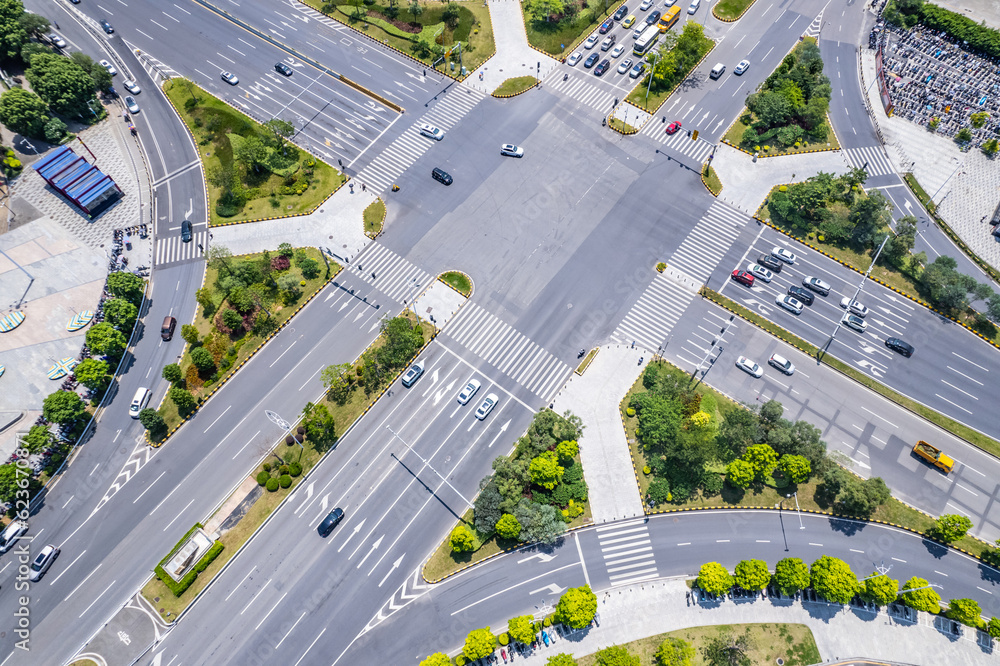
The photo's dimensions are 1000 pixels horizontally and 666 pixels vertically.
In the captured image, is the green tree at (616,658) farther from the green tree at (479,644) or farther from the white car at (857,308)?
the white car at (857,308)

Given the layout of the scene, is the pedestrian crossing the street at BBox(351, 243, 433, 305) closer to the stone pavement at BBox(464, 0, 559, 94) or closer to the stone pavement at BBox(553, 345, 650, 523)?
the stone pavement at BBox(553, 345, 650, 523)

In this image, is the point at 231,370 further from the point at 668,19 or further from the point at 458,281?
the point at 668,19

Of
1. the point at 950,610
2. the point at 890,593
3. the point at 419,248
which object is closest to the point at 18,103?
the point at 419,248

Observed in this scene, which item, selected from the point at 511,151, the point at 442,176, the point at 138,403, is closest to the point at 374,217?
the point at 442,176

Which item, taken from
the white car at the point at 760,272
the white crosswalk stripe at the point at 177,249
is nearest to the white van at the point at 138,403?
the white crosswalk stripe at the point at 177,249

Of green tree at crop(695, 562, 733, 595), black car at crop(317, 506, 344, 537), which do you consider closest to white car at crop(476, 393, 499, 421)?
black car at crop(317, 506, 344, 537)

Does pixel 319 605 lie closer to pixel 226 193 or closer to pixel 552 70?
pixel 226 193
